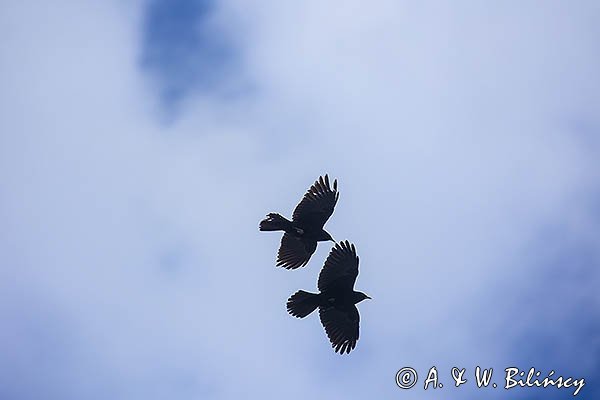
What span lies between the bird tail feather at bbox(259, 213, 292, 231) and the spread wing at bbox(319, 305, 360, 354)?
7.46 ft

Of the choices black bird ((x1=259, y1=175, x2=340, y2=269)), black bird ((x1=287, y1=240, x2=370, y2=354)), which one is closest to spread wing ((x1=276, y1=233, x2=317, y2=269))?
black bird ((x1=259, y1=175, x2=340, y2=269))

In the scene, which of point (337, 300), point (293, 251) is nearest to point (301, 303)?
point (337, 300)

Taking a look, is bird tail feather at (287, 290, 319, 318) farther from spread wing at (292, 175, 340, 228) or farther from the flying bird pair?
spread wing at (292, 175, 340, 228)

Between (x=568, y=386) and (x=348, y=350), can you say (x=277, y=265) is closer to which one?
(x=348, y=350)

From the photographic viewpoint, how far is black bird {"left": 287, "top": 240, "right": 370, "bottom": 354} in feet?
78.1

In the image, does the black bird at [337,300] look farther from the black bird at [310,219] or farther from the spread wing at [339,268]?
the black bird at [310,219]

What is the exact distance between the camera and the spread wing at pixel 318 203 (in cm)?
2516

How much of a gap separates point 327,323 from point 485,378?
407cm

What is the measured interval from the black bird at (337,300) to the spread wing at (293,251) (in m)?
1.76

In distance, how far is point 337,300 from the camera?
24.4 metres

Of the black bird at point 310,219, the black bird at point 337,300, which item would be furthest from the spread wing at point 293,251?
the black bird at point 337,300

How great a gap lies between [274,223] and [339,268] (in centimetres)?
228

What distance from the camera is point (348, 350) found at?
24.6 metres

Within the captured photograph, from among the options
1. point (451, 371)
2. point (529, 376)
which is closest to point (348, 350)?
point (451, 371)
